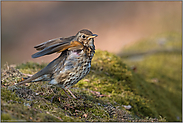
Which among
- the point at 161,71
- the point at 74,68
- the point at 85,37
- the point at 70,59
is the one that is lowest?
the point at 161,71

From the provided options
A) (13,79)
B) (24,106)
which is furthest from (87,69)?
(13,79)

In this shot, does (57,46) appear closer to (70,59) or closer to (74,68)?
(70,59)

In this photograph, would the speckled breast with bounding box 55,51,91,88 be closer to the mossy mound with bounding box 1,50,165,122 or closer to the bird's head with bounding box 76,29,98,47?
the bird's head with bounding box 76,29,98,47

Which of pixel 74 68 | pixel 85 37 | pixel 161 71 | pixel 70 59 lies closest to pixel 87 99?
pixel 74 68

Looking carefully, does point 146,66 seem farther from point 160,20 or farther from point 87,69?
point 160,20

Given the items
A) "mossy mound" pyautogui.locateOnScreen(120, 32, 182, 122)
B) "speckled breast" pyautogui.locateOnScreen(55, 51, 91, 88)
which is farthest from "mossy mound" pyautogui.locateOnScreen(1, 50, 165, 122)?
"mossy mound" pyautogui.locateOnScreen(120, 32, 182, 122)
